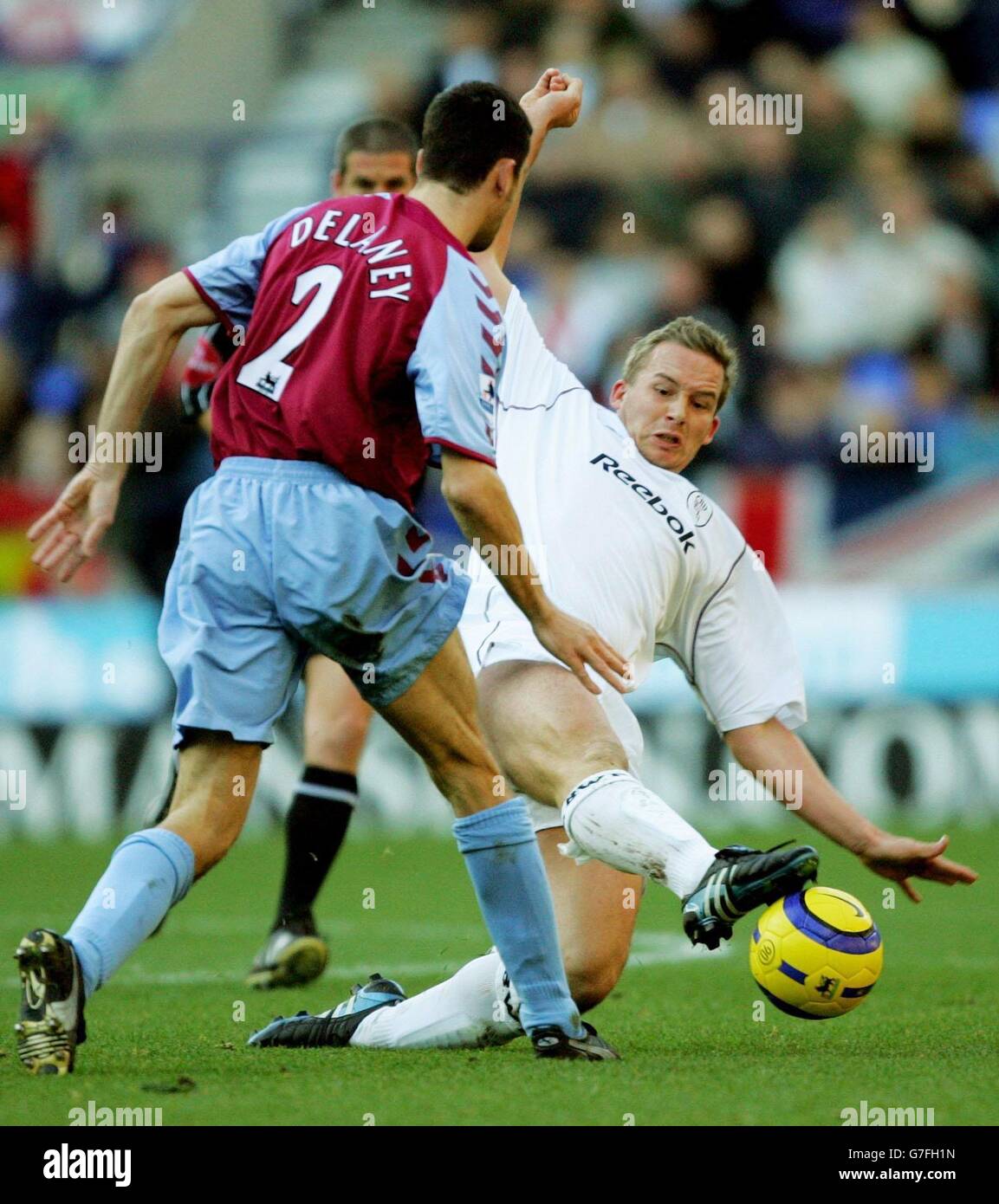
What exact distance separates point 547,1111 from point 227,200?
14162mm

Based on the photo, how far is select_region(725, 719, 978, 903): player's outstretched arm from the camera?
4.78 meters

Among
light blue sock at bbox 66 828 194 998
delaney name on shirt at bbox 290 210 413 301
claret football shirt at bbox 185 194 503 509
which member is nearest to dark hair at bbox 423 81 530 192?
claret football shirt at bbox 185 194 503 509

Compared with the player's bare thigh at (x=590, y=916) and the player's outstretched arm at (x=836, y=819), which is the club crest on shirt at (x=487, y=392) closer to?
the player's bare thigh at (x=590, y=916)

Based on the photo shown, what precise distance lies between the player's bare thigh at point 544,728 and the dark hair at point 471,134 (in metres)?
1.29

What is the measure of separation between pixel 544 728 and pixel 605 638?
43 cm

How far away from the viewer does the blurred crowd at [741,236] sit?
13.0 m

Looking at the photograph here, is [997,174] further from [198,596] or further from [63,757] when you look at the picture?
[198,596]

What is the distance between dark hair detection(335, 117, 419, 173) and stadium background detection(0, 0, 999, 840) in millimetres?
4396

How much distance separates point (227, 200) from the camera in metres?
17.1

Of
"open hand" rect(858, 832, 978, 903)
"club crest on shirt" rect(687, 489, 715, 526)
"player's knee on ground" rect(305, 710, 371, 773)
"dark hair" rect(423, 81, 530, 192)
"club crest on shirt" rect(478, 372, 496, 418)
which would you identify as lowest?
"open hand" rect(858, 832, 978, 903)

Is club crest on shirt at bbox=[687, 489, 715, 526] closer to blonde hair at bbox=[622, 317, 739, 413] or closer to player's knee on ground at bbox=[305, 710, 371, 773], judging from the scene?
blonde hair at bbox=[622, 317, 739, 413]

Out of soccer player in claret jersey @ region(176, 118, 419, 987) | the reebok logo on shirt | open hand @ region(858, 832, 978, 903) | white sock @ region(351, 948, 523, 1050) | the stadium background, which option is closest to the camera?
open hand @ region(858, 832, 978, 903)

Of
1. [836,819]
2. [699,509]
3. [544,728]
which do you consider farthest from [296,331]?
[836,819]

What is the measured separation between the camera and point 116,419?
14.4 ft
